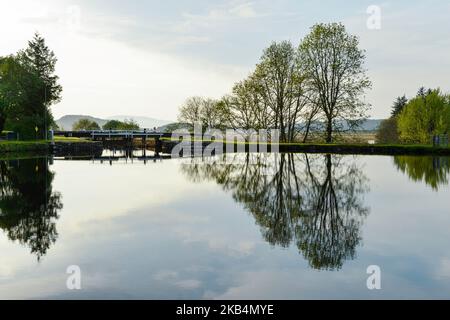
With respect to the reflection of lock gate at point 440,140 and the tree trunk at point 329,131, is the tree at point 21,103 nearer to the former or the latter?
the tree trunk at point 329,131

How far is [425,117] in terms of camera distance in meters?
59.8

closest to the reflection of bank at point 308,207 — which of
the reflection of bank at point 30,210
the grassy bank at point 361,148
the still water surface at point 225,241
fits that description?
the still water surface at point 225,241

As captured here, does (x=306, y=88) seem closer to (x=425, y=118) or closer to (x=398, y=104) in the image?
(x=425, y=118)

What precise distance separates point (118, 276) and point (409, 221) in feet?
32.2

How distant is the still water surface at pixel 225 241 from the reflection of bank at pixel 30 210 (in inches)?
2.1

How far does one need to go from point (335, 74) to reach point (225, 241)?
48621mm

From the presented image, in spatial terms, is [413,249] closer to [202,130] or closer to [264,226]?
[264,226]

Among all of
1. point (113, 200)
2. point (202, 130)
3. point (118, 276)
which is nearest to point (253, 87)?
point (202, 130)

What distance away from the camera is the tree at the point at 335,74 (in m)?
54.9

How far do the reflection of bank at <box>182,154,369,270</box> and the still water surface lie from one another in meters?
0.06

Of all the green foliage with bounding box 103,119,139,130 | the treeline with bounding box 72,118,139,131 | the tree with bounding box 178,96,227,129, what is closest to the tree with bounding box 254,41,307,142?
the tree with bounding box 178,96,227,129

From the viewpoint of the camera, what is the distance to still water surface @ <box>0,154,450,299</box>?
8.38 metres

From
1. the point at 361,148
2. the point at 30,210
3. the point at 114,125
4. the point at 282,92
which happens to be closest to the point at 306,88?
the point at 282,92

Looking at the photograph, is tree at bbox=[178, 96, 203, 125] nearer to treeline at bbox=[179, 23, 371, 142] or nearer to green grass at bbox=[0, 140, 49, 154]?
treeline at bbox=[179, 23, 371, 142]
